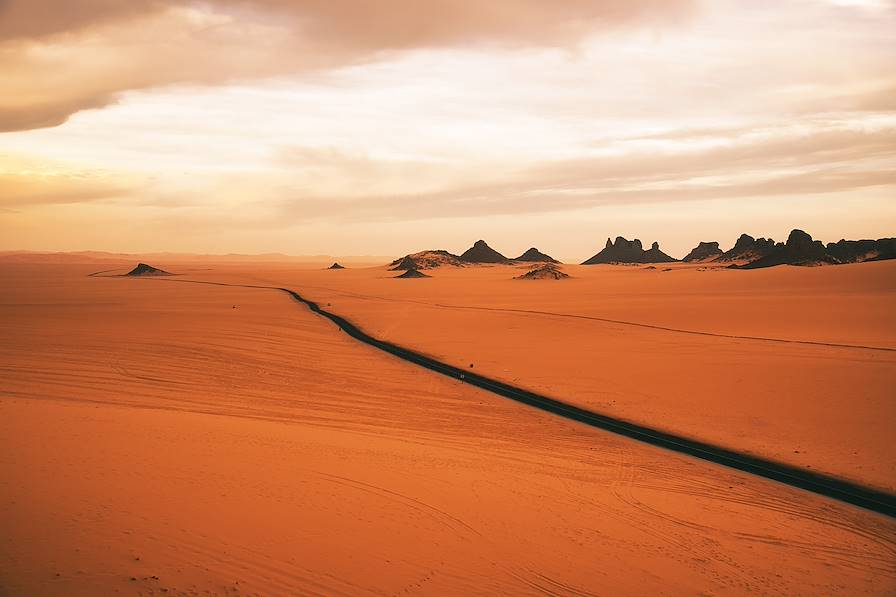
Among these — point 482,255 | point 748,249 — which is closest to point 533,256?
point 482,255

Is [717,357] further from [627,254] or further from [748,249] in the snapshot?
[627,254]

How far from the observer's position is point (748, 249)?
102 m

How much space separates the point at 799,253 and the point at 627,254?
66.6 metres

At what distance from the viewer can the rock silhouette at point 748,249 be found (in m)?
94.8

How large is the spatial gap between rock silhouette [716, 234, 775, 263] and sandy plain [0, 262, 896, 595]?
80016mm

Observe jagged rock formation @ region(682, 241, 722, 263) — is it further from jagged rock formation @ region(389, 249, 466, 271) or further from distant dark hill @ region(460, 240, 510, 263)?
jagged rock formation @ region(389, 249, 466, 271)

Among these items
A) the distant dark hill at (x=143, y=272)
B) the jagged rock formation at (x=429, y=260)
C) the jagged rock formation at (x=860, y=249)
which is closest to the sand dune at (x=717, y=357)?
the jagged rock formation at (x=860, y=249)

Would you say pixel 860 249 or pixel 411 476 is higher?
pixel 860 249

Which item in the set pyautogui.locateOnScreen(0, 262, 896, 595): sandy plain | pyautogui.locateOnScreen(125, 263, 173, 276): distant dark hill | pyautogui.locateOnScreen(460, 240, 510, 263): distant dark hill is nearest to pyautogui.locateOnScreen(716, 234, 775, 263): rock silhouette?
pyautogui.locateOnScreen(460, 240, 510, 263): distant dark hill

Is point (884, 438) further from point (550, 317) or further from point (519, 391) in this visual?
point (550, 317)

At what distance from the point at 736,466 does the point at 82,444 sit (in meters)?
12.2

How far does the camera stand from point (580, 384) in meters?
18.1

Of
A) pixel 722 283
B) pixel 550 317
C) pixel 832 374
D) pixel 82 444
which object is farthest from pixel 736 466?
pixel 722 283

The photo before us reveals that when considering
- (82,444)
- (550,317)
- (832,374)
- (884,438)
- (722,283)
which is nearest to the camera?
(82,444)
